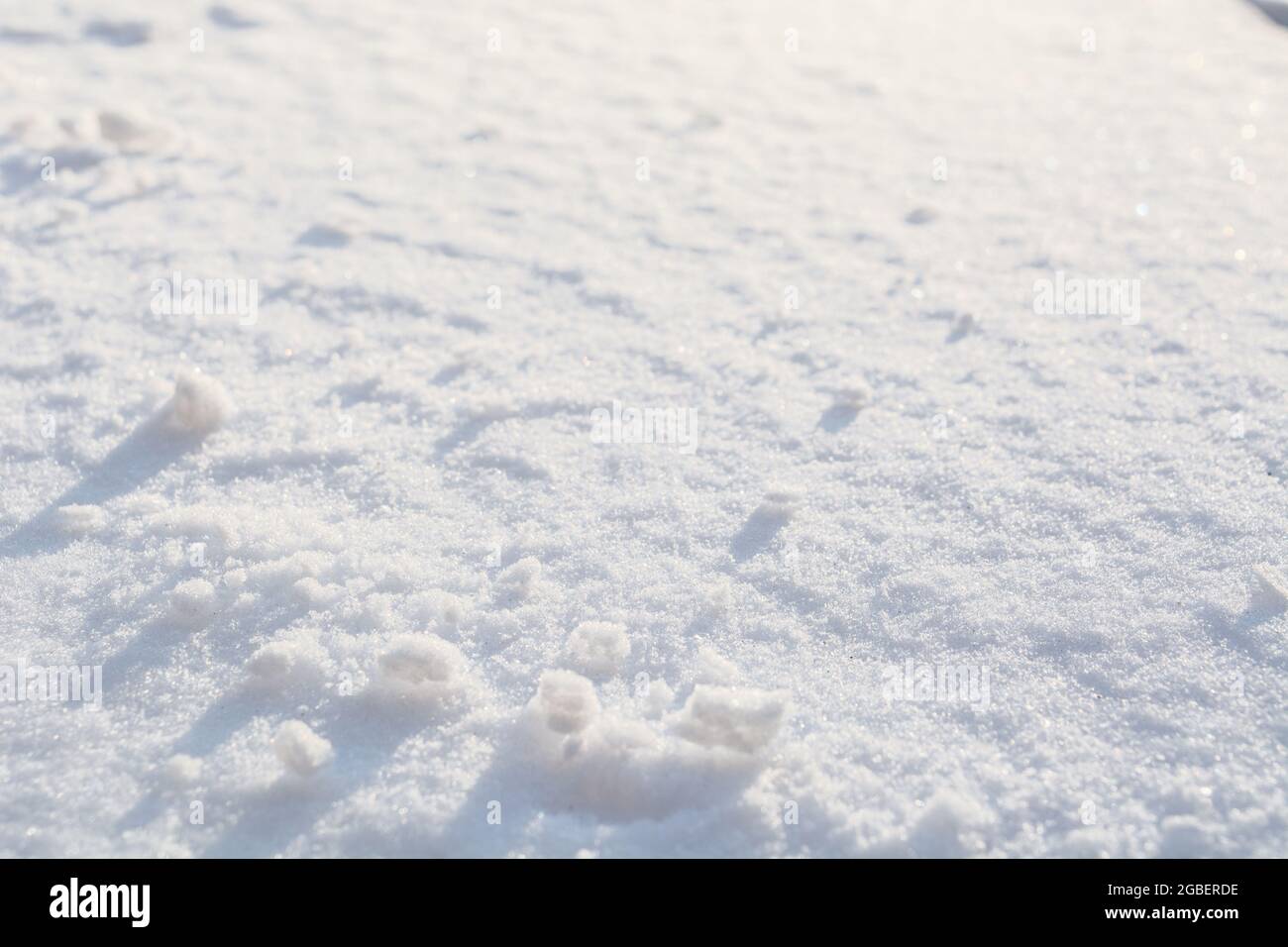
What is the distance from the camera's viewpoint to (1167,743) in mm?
1903

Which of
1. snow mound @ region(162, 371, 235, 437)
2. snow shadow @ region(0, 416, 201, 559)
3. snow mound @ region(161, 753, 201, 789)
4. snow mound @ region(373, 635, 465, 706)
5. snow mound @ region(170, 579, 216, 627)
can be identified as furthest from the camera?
snow mound @ region(162, 371, 235, 437)

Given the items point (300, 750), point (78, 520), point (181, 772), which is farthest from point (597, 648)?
point (78, 520)

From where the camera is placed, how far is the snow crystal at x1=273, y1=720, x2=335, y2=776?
1832 mm

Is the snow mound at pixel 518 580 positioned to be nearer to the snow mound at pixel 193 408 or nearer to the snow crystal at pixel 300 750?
the snow crystal at pixel 300 750

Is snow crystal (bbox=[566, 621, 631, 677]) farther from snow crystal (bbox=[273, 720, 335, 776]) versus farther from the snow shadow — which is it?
the snow shadow

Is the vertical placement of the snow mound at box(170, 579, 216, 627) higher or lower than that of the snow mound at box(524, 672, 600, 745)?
lower

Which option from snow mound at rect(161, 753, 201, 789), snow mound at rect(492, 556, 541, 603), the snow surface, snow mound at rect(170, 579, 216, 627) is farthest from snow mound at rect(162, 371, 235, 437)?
snow mound at rect(161, 753, 201, 789)

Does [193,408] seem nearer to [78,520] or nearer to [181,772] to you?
[78,520]

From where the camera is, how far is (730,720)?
6.23ft

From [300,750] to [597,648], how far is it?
23.5 inches
